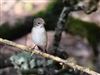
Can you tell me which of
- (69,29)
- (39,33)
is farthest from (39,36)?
(69,29)

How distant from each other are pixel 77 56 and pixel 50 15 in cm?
93

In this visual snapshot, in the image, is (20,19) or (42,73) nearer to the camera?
(42,73)

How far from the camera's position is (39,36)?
4.32 m

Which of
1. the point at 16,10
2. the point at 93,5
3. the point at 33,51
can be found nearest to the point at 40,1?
the point at 16,10

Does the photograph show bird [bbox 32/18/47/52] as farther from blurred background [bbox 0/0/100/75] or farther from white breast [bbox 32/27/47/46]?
blurred background [bbox 0/0/100/75]

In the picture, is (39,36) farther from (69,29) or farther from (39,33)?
(69,29)

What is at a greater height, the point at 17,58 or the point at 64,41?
the point at 17,58

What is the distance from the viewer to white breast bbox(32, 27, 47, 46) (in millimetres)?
4254

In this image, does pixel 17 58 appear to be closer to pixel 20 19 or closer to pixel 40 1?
pixel 20 19

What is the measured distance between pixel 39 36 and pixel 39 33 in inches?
2.3

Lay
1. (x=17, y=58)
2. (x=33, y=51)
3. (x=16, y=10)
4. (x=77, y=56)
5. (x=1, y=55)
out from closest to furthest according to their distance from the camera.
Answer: (x=33, y=51)
(x=17, y=58)
(x=1, y=55)
(x=77, y=56)
(x=16, y=10)

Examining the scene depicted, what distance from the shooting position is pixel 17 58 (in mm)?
5738

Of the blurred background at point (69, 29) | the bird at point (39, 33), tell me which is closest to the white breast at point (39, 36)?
the bird at point (39, 33)

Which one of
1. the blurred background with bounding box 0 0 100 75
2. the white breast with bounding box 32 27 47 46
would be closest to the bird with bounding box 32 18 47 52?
the white breast with bounding box 32 27 47 46
